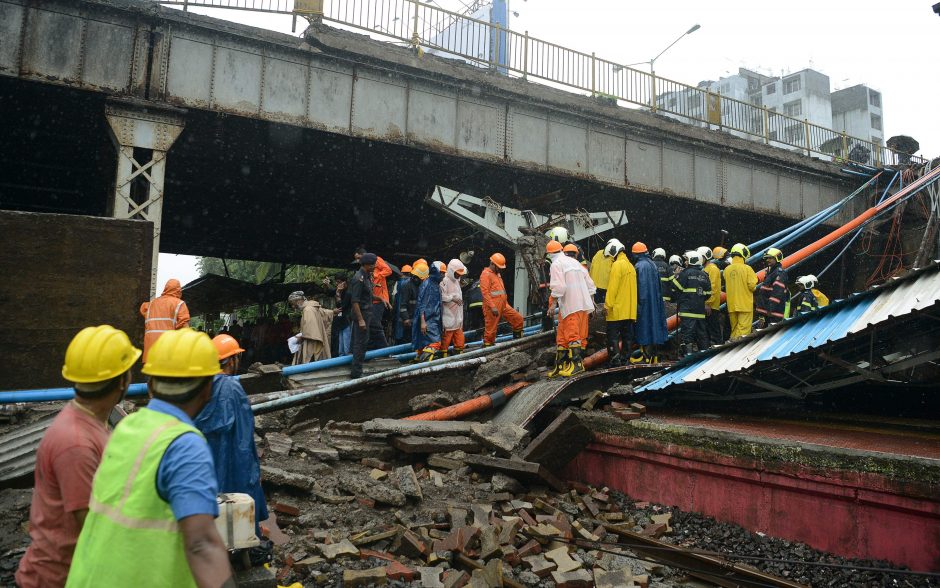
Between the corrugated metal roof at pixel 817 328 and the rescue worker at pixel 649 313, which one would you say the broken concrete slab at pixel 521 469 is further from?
the rescue worker at pixel 649 313

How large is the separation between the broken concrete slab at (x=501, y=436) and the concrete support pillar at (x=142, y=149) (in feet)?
24.7

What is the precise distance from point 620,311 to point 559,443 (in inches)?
139

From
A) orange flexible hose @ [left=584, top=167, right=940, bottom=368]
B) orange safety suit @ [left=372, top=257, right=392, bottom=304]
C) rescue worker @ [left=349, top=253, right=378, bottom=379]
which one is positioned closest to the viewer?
rescue worker @ [left=349, top=253, right=378, bottom=379]

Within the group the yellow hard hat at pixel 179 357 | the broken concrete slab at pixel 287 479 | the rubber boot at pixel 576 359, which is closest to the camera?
the yellow hard hat at pixel 179 357

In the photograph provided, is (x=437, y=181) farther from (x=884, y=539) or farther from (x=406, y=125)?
(x=884, y=539)

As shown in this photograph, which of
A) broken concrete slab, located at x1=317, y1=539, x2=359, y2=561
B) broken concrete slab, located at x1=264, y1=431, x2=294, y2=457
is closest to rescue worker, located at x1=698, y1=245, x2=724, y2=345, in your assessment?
broken concrete slab, located at x1=264, y1=431, x2=294, y2=457

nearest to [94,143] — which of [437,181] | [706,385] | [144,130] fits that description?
[144,130]

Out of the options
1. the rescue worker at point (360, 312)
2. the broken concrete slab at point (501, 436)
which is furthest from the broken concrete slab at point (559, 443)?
the rescue worker at point (360, 312)

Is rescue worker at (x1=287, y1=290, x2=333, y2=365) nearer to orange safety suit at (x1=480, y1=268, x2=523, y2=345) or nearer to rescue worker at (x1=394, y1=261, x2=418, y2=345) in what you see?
rescue worker at (x1=394, y1=261, x2=418, y2=345)

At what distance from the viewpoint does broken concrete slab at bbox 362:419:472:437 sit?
7137mm

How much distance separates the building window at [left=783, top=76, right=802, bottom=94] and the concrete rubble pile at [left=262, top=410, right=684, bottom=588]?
2852 inches

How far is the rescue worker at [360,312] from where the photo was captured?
9477 mm

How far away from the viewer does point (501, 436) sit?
7.04 meters

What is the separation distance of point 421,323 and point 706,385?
16.7ft
